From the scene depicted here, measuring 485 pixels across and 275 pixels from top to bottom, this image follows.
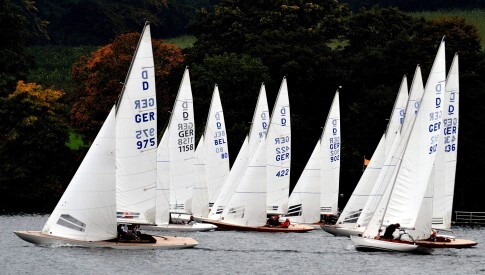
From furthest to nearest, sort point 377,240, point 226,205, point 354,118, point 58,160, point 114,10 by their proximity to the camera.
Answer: point 114,10
point 354,118
point 58,160
point 226,205
point 377,240

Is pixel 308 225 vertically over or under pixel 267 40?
under

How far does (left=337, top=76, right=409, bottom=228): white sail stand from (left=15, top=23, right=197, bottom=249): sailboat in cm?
2268

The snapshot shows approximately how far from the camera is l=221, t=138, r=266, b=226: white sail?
86.9 m

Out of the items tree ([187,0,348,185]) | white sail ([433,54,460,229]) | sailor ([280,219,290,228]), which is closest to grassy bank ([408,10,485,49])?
tree ([187,0,348,185])

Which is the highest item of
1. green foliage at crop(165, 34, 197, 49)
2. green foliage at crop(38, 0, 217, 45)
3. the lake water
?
green foliage at crop(38, 0, 217, 45)

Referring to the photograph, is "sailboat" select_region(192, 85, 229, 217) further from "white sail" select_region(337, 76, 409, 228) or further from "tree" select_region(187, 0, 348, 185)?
"tree" select_region(187, 0, 348, 185)

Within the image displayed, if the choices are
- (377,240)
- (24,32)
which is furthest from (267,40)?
(377,240)

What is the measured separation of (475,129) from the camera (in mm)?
114375

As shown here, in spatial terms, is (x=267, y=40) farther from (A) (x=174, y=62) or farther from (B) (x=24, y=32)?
(B) (x=24, y=32)

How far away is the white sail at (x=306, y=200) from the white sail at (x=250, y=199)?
814 cm

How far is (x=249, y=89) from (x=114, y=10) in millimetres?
57873

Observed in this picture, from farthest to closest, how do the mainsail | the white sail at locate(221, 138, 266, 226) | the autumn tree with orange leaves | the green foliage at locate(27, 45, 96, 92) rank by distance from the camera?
the green foliage at locate(27, 45, 96, 92) < the autumn tree with orange leaves < the mainsail < the white sail at locate(221, 138, 266, 226)

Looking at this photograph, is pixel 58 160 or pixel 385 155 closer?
pixel 385 155

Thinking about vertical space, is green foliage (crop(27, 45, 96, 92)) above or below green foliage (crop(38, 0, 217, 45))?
below
